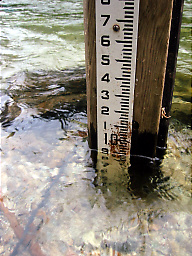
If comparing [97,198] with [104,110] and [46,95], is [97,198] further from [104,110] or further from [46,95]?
[46,95]

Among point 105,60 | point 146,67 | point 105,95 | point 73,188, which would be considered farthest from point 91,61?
point 73,188

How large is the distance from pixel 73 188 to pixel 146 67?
108cm

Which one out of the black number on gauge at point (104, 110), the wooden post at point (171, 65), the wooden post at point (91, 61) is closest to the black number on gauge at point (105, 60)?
the wooden post at point (91, 61)

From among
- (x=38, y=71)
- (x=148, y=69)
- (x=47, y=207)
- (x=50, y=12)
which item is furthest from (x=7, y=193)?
(x=50, y=12)

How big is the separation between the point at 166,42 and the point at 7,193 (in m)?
1.60

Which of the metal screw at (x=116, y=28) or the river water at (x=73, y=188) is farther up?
the metal screw at (x=116, y=28)

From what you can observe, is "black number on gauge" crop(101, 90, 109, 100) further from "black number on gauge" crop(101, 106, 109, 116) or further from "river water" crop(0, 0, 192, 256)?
"river water" crop(0, 0, 192, 256)

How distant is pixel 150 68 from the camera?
1.66 m

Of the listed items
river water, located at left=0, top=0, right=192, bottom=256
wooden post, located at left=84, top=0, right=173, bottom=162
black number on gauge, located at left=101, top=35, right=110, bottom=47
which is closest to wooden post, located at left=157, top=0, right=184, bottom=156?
wooden post, located at left=84, top=0, right=173, bottom=162

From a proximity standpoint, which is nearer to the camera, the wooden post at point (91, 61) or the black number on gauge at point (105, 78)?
the wooden post at point (91, 61)

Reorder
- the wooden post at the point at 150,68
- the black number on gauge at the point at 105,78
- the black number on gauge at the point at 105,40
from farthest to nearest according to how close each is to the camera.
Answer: the black number on gauge at the point at 105,78 < the black number on gauge at the point at 105,40 < the wooden post at the point at 150,68

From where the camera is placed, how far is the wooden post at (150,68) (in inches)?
58.4

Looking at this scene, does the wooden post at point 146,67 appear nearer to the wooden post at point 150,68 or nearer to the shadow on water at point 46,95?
the wooden post at point 150,68

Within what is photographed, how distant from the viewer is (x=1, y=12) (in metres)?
7.85
